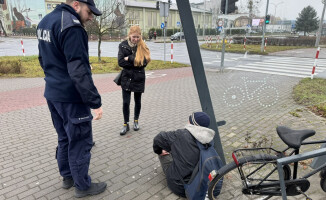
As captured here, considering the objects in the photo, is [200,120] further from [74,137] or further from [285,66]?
[285,66]

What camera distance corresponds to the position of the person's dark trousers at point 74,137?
7.50 feet

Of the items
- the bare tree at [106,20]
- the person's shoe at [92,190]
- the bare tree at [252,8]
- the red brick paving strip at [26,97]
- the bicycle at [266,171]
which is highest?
the bare tree at [106,20]

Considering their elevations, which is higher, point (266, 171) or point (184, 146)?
point (184, 146)

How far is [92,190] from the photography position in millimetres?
2676

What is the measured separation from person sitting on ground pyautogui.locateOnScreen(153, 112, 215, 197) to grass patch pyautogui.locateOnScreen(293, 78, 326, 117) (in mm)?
2668

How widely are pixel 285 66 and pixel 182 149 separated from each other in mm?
2550

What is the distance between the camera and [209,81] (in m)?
2.88

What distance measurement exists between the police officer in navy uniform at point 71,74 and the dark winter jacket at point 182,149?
0.82 meters

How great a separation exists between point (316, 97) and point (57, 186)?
410cm

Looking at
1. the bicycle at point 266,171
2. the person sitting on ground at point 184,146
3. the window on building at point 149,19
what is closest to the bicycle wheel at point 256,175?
the bicycle at point 266,171

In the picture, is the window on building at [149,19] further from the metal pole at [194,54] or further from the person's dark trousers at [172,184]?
the person's dark trousers at [172,184]

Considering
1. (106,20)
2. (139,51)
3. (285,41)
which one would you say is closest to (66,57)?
(139,51)

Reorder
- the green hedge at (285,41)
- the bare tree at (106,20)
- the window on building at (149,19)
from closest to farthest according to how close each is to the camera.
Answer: the green hedge at (285,41), the bare tree at (106,20), the window on building at (149,19)

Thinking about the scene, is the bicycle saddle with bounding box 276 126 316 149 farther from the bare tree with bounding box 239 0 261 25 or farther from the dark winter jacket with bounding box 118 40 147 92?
the dark winter jacket with bounding box 118 40 147 92
